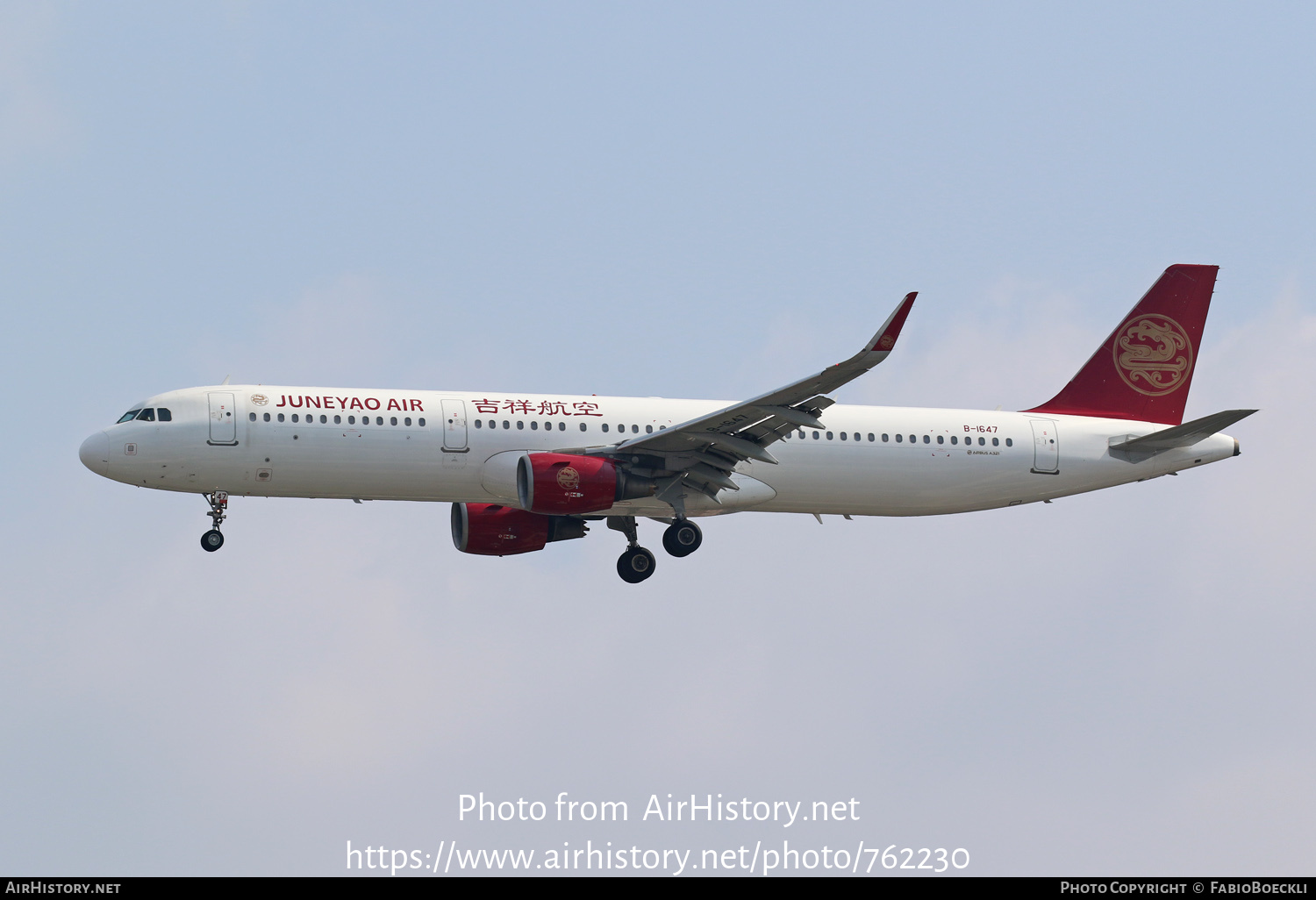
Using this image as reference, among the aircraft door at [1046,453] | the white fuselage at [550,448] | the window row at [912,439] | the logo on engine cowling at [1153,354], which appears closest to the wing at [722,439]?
the white fuselage at [550,448]

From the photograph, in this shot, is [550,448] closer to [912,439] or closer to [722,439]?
[722,439]

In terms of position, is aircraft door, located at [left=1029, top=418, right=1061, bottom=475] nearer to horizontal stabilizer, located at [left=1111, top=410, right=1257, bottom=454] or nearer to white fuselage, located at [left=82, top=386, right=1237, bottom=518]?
white fuselage, located at [left=82, top=386, right=1237, bottom=518]

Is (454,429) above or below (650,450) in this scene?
above

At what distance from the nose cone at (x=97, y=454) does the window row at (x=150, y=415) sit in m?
0.69

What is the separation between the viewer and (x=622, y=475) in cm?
4134

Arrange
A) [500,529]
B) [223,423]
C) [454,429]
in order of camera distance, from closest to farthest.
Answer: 1. [223,423]
2. [454,429]
3. [500,529]

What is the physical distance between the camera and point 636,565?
44719 mm

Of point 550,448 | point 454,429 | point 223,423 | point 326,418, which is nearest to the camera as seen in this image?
point 223,423

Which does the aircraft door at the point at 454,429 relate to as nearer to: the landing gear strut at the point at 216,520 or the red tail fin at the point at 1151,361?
the landing gear strut at the point at 216,520

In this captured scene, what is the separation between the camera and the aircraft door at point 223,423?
132 ft

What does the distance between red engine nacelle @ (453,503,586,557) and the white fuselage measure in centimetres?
391

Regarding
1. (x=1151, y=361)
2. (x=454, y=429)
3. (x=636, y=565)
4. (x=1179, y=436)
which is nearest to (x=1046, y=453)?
(x=1179, y=436)

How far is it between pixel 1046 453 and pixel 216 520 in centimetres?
2135

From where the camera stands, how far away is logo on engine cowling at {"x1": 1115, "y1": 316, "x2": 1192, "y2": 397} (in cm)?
4841
